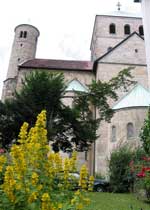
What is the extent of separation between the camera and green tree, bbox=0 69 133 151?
19.8m

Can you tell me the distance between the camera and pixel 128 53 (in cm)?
3078

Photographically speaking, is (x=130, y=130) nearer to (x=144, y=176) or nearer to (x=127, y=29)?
(x=144, y=176)

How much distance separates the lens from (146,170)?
10.3 m

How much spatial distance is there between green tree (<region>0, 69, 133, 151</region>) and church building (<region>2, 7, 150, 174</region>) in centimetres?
299

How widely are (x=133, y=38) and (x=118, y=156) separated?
1798 cm

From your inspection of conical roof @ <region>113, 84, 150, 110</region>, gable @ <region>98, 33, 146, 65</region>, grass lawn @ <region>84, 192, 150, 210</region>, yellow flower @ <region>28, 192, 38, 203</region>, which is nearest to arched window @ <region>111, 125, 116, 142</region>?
conical roof @ <region>113, 84, 150, 110</region>

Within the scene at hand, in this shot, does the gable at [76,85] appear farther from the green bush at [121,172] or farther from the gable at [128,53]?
the green bush at [121,172]

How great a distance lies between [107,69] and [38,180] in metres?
27.3

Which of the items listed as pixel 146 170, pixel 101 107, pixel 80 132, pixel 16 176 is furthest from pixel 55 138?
pixel 16 176

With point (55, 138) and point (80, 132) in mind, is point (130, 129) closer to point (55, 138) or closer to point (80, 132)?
point (80, 132)

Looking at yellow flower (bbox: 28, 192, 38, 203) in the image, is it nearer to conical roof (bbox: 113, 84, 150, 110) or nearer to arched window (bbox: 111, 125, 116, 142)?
arched window (bbox: 111, 125, 116, 142)

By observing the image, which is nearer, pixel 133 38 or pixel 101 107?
pixel 101 107

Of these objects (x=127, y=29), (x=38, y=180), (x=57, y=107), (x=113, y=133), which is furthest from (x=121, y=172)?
(x=127, y=29)

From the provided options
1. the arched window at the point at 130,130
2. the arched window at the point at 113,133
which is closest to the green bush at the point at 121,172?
the arched window at the point at 130,130
